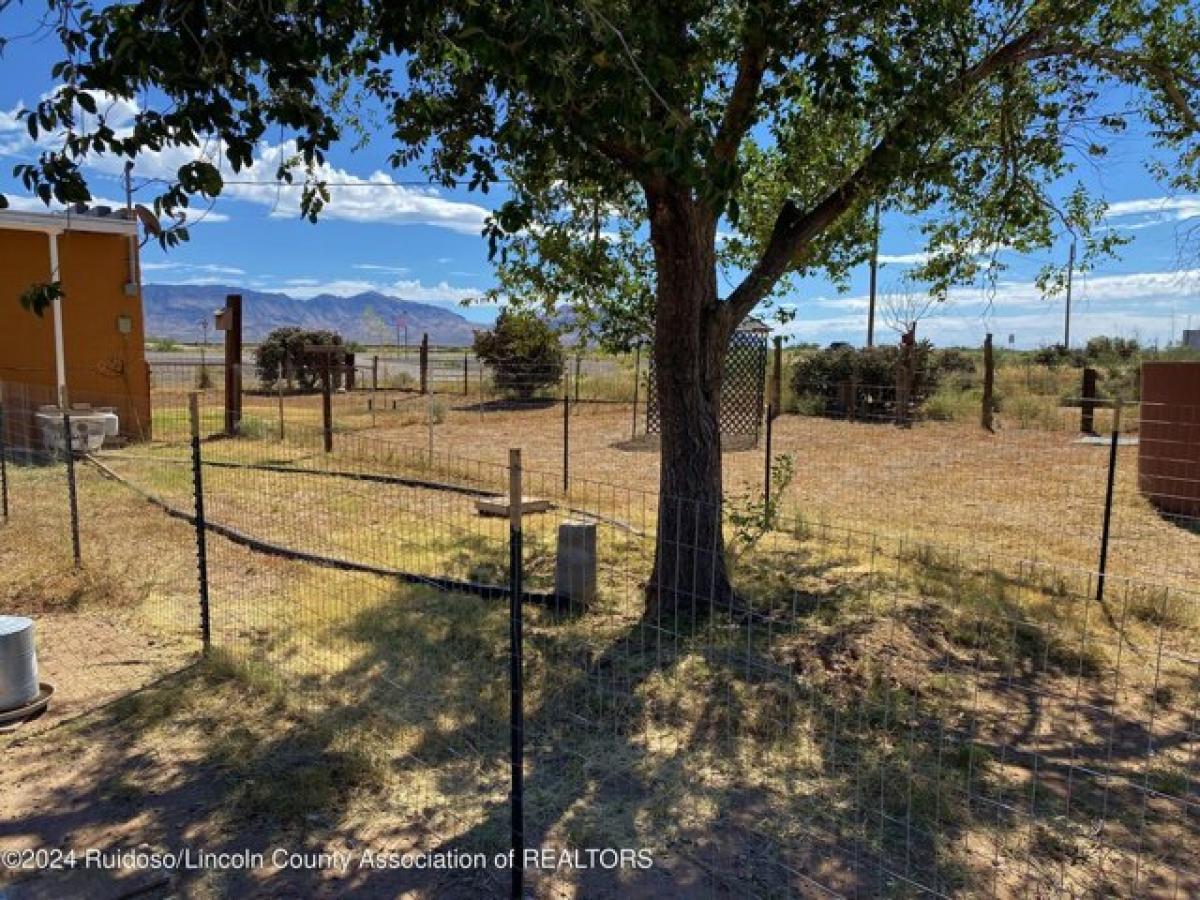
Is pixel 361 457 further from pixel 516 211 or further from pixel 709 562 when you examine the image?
pixel 516 211

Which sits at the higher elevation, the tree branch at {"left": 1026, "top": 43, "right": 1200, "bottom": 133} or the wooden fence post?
the tree branch at {"left": 1026, "top": 43, "right": 1200, "bottom": 133}

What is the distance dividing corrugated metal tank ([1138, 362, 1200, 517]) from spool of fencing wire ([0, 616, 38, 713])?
1009 cm

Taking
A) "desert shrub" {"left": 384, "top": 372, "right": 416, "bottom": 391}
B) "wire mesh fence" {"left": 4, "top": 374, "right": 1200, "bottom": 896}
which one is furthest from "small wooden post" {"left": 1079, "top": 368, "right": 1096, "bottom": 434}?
"desert shrub" {"left": 384, "top": 372, "right": 416, "bottom": 391}

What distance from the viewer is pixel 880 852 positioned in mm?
3250

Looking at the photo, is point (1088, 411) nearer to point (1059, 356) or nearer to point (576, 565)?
point (576, 565)

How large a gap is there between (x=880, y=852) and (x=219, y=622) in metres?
4.39

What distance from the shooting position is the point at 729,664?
16.1 ft

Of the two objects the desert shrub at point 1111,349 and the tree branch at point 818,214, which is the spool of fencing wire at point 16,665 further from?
the desert shrub at point 1111,349

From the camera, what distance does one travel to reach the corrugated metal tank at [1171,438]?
9531mm

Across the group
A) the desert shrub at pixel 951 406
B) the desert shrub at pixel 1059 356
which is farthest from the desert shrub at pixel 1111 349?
the desert shrub at pixel 951 406

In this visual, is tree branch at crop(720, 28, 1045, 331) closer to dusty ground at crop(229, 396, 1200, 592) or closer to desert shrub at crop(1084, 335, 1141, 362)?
dusty ground at crop(229, 396, 1200, 592)

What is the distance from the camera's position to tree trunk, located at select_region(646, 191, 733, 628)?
5484 mm

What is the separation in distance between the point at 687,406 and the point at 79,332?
13.1 meters

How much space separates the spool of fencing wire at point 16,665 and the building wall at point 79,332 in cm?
1042
